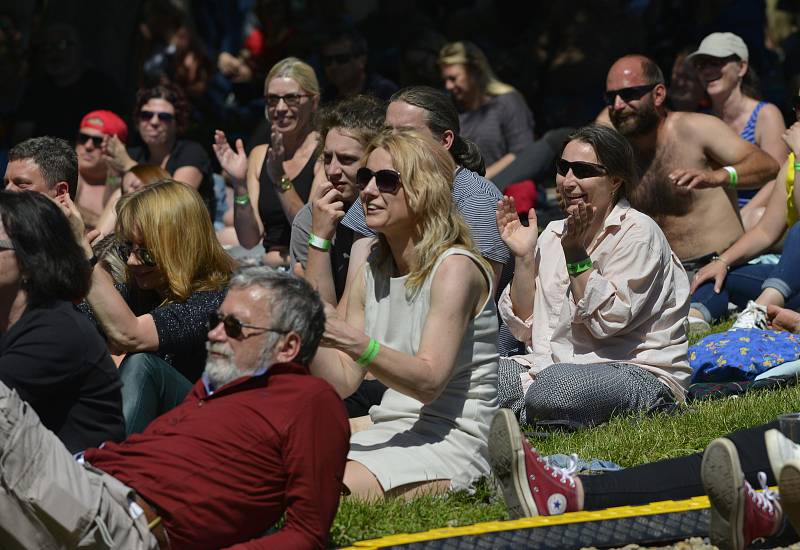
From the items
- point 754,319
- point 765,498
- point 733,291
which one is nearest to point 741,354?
point 754,319

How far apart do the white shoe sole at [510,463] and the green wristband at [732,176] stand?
3794 millimetres

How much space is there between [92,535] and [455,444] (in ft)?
5.11

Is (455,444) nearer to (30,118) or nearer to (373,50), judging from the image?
(30,118)

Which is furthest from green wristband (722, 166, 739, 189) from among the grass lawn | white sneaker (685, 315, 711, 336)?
the grass lawn

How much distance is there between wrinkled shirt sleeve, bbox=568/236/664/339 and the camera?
5766mm

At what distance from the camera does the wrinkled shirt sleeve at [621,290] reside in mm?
5766

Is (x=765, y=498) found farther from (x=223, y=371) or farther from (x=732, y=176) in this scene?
(x=732, y=176)

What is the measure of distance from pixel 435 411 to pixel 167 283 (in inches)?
54.0

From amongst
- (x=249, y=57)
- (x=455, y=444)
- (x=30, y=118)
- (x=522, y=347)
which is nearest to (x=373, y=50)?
(x=249, y=57)

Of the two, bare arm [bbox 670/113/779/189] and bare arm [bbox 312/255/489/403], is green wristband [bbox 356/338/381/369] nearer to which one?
bare arm [bbox 312/255/489/403]

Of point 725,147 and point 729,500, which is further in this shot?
point 725,147

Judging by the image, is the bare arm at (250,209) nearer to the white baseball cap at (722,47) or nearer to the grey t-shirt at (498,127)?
the grey t-shirt at (498,127)

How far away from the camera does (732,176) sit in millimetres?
7852

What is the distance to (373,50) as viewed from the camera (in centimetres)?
1341
